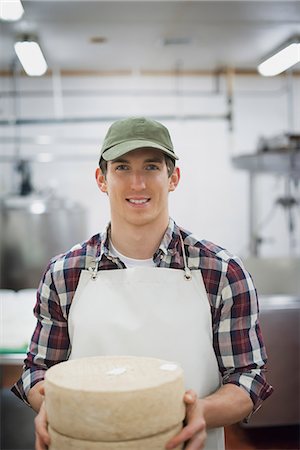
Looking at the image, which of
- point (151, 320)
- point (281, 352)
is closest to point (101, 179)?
point (151, 320)

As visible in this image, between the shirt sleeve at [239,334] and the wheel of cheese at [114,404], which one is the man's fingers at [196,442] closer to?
the wheel of cheese at [114,404]

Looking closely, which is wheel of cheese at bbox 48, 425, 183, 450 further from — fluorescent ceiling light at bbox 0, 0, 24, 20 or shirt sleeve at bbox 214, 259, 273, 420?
fluorescent ceiling light at bbox 0, 0, 24, 20

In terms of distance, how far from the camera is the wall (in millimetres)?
5844

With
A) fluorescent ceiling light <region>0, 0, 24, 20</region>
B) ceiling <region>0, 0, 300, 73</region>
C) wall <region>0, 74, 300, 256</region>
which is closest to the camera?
fluorescent ceiling light <region>0, 0, 24, 20</region>

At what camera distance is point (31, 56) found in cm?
332

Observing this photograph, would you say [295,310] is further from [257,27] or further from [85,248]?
[257,27]

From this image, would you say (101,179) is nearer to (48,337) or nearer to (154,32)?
(48,337)

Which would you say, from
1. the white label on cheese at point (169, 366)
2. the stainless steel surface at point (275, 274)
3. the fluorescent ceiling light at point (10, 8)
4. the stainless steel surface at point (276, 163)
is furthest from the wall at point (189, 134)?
the white label on cheese at point (169, 366)

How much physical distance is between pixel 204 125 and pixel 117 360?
16.6ft

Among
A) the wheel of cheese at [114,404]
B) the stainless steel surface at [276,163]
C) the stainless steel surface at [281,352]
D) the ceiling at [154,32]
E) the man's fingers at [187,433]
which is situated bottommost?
the stainless steel surface at [281,352]

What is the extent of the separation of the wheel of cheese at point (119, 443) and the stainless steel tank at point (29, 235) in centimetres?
373

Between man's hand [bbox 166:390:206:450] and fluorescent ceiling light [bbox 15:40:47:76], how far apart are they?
8.28ft

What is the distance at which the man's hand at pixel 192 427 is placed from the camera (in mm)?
1009

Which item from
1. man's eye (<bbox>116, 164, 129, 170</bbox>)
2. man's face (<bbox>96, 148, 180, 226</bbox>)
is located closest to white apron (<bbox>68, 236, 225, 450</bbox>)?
man's face (<bbox>96, 148, 180, 226</bbox>)
